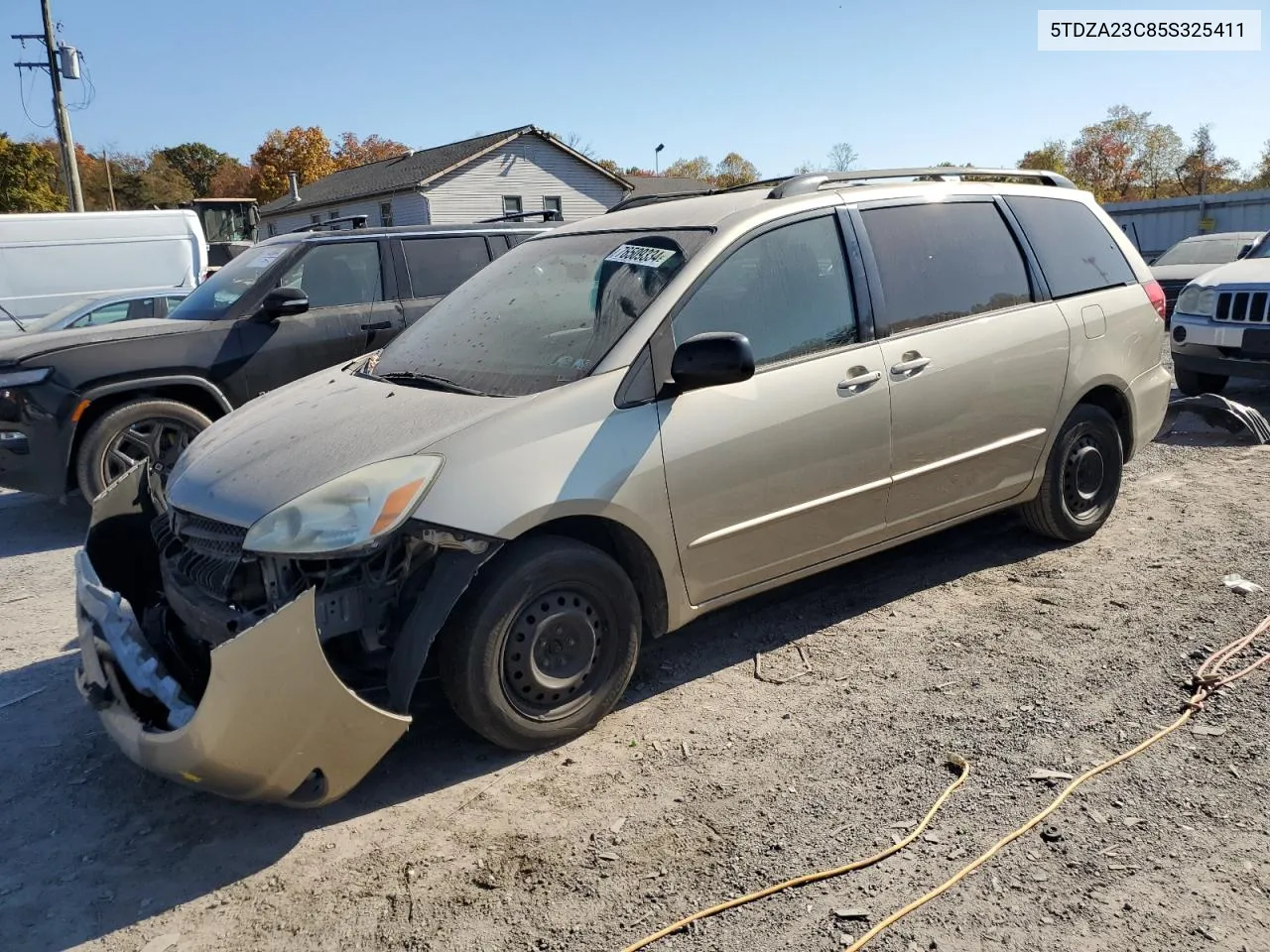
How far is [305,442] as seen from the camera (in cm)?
344

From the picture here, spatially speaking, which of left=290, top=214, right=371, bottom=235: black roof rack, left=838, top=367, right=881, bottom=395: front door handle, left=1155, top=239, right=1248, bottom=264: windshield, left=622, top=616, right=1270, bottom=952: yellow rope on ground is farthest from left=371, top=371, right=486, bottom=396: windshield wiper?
left=1155, top=239, right=1248, bottom=264: windshield

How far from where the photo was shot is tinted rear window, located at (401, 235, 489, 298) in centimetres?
775

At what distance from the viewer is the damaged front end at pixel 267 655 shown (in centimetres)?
274

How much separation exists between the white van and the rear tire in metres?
13.6

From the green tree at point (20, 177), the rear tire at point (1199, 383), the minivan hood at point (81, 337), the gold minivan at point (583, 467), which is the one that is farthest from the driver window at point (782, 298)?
the green tree at point (20, 177)

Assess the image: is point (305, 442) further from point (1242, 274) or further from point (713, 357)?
point (1242, 274)

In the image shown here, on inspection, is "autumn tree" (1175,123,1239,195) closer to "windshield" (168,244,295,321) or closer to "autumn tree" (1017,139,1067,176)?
"autumn tree" (1017,139,1067,176)

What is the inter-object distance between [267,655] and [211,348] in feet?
15.8

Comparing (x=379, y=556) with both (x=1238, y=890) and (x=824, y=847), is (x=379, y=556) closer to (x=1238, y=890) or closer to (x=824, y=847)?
(x=824, y=847)

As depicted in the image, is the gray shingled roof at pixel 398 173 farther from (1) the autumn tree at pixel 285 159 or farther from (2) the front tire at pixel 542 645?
(2) the front tire at pixel 542 645

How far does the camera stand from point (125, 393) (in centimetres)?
669

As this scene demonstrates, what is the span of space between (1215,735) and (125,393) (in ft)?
21.7

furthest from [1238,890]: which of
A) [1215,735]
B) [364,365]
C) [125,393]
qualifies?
[125,393]

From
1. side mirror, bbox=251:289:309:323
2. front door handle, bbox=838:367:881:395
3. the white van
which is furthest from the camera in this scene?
the white van
